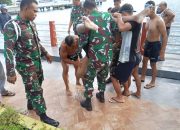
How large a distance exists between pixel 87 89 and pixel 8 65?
1376 millimetres

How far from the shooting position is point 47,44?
28.7 feet

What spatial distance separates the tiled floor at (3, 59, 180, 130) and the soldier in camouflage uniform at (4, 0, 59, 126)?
61 cm

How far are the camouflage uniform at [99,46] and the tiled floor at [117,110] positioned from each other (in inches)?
19.9

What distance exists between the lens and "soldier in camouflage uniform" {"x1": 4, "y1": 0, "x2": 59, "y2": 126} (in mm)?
3012

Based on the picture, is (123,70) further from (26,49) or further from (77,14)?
(77,14)

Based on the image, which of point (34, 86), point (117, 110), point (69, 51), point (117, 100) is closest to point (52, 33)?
point (69, 51)

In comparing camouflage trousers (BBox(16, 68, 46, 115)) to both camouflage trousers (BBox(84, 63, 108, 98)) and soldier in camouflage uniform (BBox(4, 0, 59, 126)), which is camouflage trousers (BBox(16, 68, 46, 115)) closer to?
soldier in camouflage uniform (BBox(4, 0, 59, 126))

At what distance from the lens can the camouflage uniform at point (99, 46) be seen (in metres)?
3.55

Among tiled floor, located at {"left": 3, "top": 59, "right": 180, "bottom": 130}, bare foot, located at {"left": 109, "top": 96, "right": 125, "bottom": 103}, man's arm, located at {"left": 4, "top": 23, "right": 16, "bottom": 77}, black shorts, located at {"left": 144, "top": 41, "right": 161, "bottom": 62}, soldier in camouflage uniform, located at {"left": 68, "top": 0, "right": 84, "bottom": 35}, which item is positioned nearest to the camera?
man's arm, located at {"left": 4, "top": 23, "right": 16, "bottom": 77}

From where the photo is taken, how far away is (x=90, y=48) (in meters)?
3.67

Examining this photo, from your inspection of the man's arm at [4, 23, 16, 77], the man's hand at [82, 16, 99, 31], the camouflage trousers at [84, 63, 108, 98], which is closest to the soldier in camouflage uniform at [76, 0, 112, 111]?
the camouflage trousers at [84, 63, 108, 98]

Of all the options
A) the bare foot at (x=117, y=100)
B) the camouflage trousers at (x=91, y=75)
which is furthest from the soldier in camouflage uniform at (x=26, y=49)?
the bare foot at (x=117, y=100)

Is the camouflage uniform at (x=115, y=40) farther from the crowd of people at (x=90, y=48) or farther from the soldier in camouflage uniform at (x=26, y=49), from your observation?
the soldier in camouflage uniform at (x=26, y=49)

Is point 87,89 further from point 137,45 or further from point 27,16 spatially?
point 27,16
